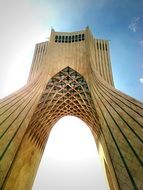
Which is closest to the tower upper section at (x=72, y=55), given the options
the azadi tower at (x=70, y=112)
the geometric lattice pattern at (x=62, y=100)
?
the azadi tower at (x=70, y=112)

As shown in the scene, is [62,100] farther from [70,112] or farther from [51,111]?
[70,112]

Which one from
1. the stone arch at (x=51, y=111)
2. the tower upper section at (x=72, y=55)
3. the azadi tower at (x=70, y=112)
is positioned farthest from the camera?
the tower upper section at (x=72, y=55)

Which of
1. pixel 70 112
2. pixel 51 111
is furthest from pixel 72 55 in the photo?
pixel 70 112

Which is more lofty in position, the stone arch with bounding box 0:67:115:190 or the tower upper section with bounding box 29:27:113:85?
the tower upper section with bounding box 29:27:113:85

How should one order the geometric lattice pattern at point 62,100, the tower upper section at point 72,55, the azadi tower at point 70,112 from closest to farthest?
the azadi tower at point 70,112 < the geometric lattice pattern at point 62,100 < the tower upper section at point 72,55

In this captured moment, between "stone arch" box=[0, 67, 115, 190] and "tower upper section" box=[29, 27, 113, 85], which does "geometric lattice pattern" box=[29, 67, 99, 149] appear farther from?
"tower upper section" box=[29, 27, 113, 85]

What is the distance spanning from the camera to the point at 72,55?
52.3 ft

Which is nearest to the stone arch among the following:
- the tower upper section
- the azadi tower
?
the azadi tower

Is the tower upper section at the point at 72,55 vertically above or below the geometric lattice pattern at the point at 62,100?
above

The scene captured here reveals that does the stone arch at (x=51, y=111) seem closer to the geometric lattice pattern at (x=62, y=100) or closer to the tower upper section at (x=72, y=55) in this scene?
the geometric lattice pattern at (x=62, y=100)

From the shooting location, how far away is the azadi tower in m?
7.20

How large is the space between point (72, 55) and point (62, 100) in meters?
4.22

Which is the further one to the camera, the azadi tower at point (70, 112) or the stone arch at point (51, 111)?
the stone arch at point (51, 111)

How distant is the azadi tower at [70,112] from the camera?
7203 mm
